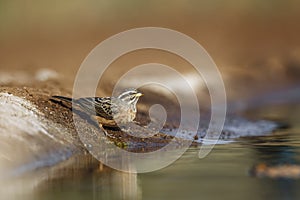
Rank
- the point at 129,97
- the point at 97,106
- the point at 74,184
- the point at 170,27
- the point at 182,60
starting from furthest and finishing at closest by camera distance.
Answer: the point at 170,27 < the point at 182,60 < the point at 129,97 < the point at 97,106 < the point at 74,184

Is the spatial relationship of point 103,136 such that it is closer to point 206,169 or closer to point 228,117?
point 206,169

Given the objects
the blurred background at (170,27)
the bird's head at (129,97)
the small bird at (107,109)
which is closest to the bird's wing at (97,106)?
the small bird at (107,109)


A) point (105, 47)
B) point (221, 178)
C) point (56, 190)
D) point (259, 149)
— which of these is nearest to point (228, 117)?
point (259, 149)

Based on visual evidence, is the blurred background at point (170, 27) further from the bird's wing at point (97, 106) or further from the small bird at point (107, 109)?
the bird's wing at point (97, 106)

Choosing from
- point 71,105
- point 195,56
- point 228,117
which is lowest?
point 71,105

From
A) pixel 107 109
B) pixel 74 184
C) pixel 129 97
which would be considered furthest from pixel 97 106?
pixel 74 184

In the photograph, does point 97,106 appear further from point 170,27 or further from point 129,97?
point 170,27
